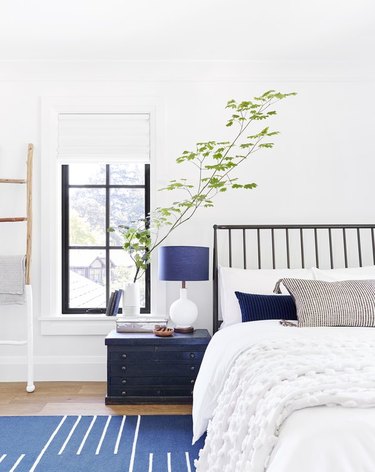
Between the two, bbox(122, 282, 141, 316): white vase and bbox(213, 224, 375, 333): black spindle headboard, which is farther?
bbox(213, 224, 375, 333): black spindle headboard

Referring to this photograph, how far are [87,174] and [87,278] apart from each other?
889mm

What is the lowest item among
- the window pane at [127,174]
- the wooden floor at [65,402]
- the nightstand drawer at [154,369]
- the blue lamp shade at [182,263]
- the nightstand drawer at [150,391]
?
the wooden floor at [65,402]

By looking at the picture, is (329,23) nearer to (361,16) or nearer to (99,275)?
(361,16)

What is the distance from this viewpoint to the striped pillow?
7.41 feet

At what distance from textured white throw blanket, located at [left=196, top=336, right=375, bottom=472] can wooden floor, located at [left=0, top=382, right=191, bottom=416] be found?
114 centimetres

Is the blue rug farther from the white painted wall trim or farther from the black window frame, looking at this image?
the black window frame

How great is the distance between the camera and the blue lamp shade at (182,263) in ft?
9.21

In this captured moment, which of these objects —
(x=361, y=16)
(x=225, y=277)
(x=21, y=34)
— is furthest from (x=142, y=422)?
(x=361, y=16)

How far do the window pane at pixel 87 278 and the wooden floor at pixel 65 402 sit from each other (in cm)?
66

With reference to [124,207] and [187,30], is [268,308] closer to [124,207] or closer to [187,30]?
[124,207]

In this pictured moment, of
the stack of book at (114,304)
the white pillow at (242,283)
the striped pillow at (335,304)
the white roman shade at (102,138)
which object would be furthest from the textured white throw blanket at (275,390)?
the white roman shade at (102,138)

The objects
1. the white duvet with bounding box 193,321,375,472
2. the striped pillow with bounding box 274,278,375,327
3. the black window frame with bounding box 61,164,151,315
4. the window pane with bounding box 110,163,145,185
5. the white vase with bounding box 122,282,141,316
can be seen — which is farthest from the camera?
the window pane with bounding box 110,163,145,185

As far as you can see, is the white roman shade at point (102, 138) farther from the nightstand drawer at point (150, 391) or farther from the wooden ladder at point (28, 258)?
the nightstand drawer at point (150, 391)

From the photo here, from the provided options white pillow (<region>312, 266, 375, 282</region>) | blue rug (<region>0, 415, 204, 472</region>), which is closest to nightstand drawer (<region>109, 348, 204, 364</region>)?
blue rug (<region>0, 415, 204, 472</region>)
